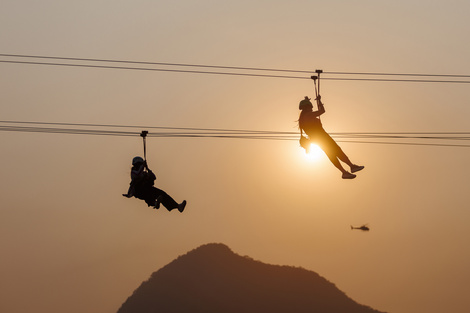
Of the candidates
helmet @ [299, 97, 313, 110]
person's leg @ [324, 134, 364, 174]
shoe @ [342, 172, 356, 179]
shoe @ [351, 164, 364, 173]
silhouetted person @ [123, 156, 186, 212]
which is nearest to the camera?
shoe @ [342, 172, 356, 179]

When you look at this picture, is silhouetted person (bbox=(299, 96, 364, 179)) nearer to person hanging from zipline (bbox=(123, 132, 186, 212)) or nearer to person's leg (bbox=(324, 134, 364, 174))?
person's leg (bbox=(324, 134, 364, 174))

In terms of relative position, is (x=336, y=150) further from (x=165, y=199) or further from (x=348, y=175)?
(x=165, y=199)

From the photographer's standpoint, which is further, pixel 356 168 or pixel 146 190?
pixel 146 190

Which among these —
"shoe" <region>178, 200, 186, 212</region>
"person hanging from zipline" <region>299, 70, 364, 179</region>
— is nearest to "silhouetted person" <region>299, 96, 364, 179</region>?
"person hanging from zipline" <region>299, 70, 364, 179</region>

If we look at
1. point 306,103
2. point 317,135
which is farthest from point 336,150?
point 306,103

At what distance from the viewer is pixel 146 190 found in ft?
110

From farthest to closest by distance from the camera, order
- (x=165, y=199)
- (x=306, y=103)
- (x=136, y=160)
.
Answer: (x=165, y=199)
(x=136, y=160)
(x=306, y=103)

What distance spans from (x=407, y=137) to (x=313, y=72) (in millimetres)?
6578

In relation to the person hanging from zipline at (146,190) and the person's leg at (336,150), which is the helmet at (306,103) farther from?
the person hanging from zipline at (146,190)

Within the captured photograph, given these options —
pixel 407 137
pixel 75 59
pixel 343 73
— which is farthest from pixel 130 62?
pixel 407 137

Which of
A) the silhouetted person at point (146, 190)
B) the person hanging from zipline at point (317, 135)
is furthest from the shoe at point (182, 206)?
the person hanging from zipline at point (317, 135)

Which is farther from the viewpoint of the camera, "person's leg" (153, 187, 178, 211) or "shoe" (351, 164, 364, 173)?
"person's leg" (153, 187, 178, 211)

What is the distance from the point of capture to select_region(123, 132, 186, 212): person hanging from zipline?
33.3 meters

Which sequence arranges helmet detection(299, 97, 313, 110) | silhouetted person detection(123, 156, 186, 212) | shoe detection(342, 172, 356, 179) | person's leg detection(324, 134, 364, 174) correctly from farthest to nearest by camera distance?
silhouetted person detection(123, 156, 186, 212) < helmet detection(299, 97, 313, 110) < person's leg detection(324, 134, 364, 174) < shoe detection(342, 172, 356, 179)
